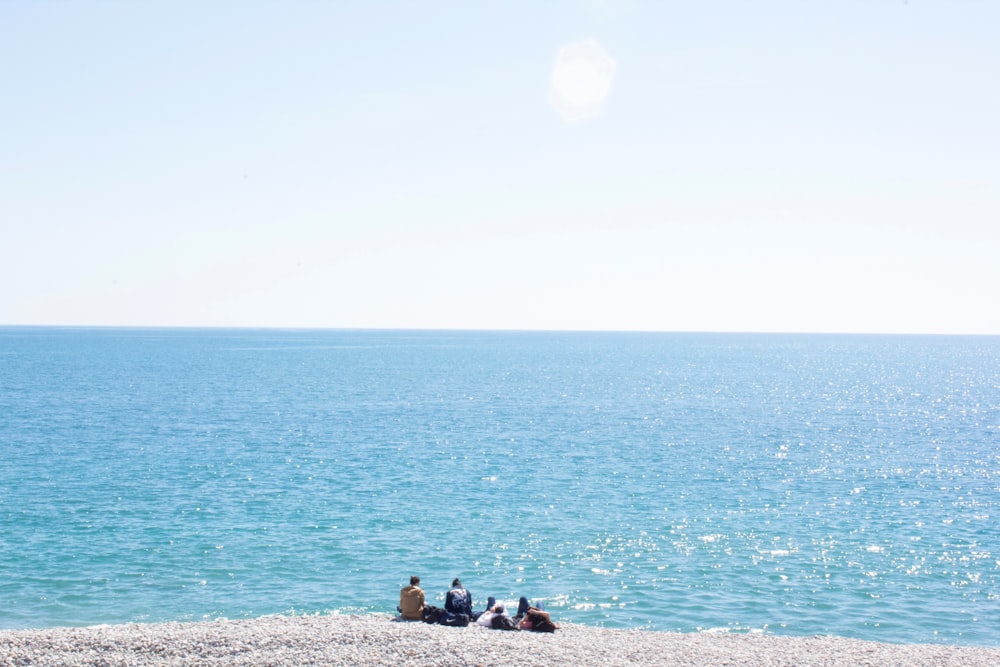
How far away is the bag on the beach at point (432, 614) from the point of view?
2200 cm

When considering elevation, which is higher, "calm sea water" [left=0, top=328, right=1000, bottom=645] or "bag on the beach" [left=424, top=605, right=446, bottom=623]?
"bag on the beach" [left=424, top=605, right=446, bottom=623]

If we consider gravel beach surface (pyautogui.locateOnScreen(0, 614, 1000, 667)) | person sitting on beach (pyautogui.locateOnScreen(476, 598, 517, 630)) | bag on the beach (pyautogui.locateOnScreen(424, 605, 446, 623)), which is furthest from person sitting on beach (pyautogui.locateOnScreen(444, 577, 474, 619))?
gravel beach surface (pyautogui.locateOnScreen(0, 614, 1000, 667))

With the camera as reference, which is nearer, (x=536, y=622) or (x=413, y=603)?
(x=536, y=622)

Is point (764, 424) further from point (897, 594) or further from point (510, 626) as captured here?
point (510, 626)

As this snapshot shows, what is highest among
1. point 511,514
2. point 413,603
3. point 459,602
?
point 459,602

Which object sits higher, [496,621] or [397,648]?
[397,648]

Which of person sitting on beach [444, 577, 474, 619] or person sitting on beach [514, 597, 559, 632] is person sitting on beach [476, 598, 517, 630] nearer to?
person sitting on beach [514, 597, 559, 632]

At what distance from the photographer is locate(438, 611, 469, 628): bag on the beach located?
21.6 meters

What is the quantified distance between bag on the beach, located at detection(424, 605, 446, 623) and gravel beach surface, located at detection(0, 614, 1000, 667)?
625 millimetres

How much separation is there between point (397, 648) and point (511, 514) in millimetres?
20302

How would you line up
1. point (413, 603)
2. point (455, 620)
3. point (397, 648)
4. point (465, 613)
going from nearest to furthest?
point (397, 648), point (455, 620), point (465, 613), point (413, 603)

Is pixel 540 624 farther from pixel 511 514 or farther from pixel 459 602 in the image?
pixel 511 514

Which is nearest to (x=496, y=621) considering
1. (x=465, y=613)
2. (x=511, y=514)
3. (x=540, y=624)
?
(x=465, y=613)

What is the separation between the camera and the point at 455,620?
21.6 meters
